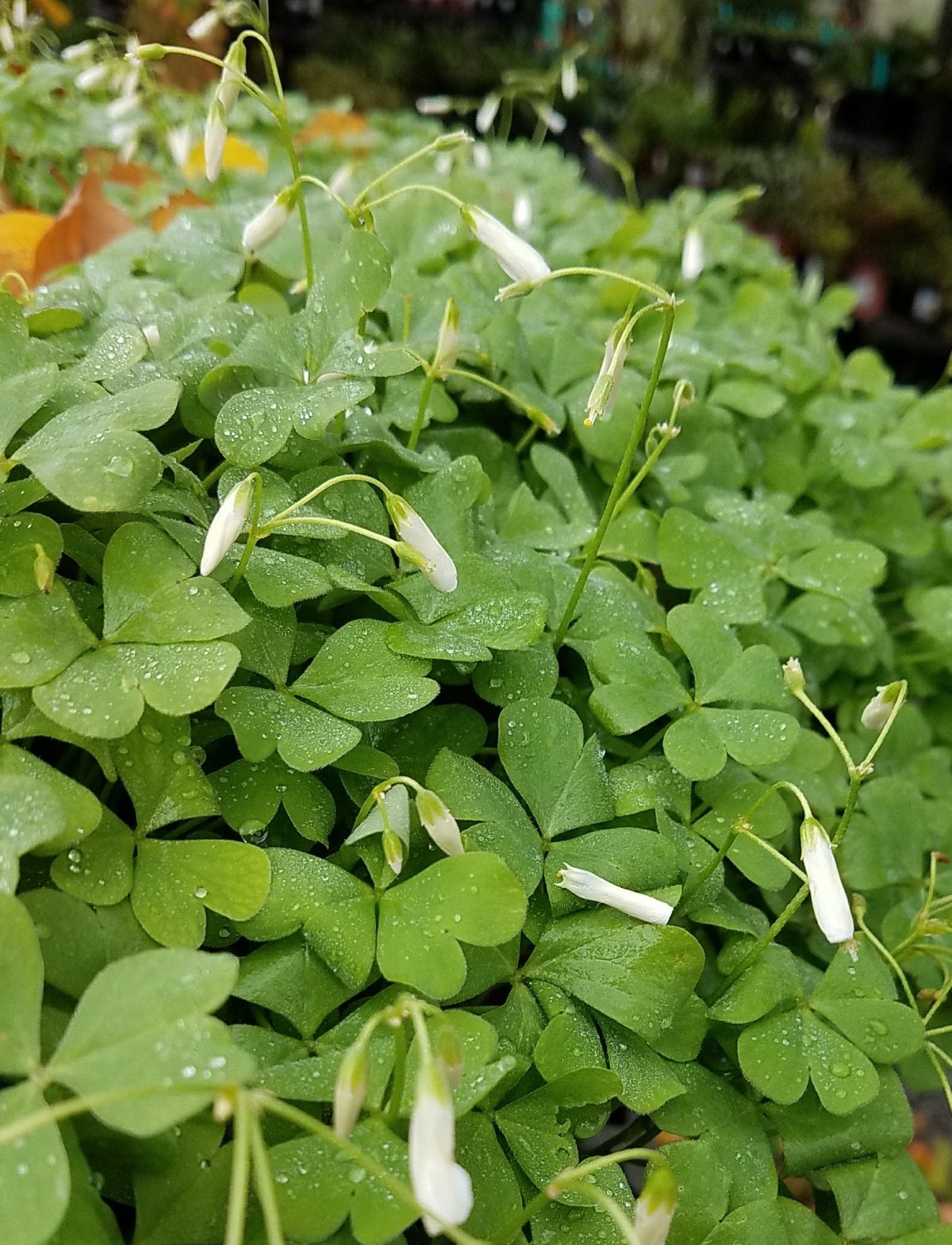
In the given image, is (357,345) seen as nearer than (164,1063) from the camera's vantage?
No

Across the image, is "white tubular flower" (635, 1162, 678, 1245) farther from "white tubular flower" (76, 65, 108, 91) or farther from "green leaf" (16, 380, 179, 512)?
"white tubular flower" (76, 65, 108, 91)

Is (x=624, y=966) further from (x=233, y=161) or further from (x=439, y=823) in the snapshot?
(x=233, y=161)

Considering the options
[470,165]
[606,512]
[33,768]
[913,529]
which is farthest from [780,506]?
[470,165]

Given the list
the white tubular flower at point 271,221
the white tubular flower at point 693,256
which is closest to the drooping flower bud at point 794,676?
the white tubular flower at point 271,221

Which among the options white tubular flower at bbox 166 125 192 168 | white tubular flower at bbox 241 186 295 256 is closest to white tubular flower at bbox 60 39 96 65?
white tubular flower at bbox 166 125 192 168

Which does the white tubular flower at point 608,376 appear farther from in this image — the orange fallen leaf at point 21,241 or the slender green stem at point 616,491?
the orange fallen leaf at point 21,241

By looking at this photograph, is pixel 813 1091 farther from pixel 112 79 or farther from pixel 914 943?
pixel 112 79

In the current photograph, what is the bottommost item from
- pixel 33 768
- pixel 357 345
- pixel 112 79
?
pixel 33 768
